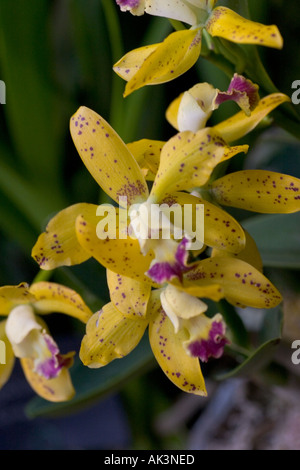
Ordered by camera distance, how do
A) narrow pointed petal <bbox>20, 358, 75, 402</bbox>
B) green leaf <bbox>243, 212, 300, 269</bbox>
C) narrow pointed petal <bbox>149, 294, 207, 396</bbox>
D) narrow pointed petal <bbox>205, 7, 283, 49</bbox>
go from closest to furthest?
narrow pointed petal <bbox>205, 7, 283, 49</bbox> < narrow pointed petal <bbox>149, 294, 207, 396</bbox> < narrow pointed petal <bbox>20, 358, 75, 402</bbox> < green leaf <bbox>243, 212, 300, 269</bbox>

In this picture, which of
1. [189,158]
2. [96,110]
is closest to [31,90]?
[96,110]

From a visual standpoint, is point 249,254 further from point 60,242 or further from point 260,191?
point 60,242

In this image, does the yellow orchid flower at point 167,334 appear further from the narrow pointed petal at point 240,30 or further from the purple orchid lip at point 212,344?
the narrow pointed petal at point 240,30

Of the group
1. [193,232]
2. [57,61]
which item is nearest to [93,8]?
[57,61]

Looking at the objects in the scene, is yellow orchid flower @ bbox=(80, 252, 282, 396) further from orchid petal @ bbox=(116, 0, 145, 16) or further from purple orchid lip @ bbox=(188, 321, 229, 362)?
orchid petal @ bbox=(116, 0, 145, 16)

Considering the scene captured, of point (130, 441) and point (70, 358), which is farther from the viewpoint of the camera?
point (130, 441)

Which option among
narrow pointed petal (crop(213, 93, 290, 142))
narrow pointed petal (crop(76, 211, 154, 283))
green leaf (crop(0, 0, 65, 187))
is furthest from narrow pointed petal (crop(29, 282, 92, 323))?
green leaf (crop(0, 0, 65, 187))

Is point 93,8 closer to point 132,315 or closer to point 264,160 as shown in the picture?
point 264,160
